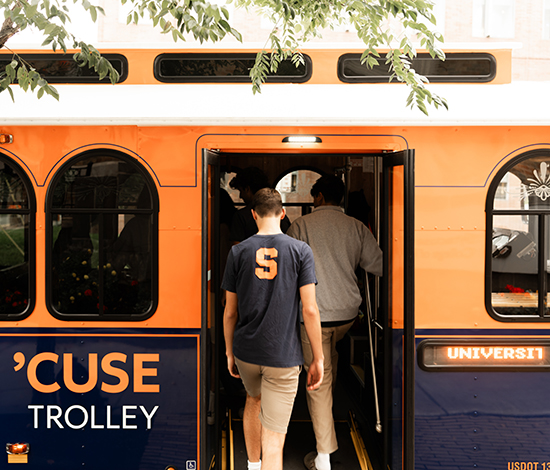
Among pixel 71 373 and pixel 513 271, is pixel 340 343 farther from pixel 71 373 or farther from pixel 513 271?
pixel 71 373

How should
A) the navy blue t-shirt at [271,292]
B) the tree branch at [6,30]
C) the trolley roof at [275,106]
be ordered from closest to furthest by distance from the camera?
the tree branch at [6,30], the navy blue t-shirt at [271,292], the trolley roof at [275,106]

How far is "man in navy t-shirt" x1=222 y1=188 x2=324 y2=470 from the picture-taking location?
2.67m

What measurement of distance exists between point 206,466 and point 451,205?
217 centimetres

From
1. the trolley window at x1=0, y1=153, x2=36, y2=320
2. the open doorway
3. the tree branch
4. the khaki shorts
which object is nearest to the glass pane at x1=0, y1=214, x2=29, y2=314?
the trolley window at x1=0, y1=153, x2=36, y2=320

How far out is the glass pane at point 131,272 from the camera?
3000 mm

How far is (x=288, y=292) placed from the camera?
8.77 ft

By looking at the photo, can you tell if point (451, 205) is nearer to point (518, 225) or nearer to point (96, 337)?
point (518, 225)

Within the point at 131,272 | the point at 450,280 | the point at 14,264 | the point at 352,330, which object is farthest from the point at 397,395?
the point at 14,264

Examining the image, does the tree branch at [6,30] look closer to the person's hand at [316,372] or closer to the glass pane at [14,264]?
the glass pane at [14,264]

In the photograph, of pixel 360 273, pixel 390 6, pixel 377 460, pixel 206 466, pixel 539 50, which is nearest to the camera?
pixel 390 6

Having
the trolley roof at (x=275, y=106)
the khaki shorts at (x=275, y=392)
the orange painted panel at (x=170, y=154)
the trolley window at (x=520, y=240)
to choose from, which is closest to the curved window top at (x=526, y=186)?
the trolley window at (x=520, y=240)

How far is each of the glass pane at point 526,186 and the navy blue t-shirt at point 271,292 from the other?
1305mm

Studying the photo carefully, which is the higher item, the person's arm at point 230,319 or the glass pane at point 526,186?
the glass pane at point 526,186

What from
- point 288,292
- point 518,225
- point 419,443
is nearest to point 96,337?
point 288,292
